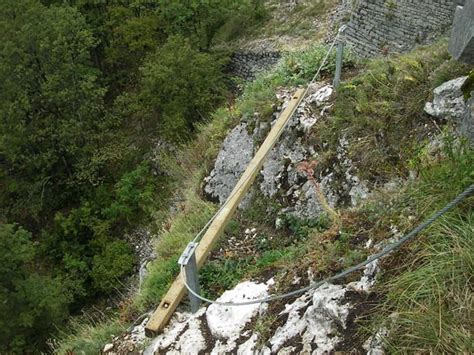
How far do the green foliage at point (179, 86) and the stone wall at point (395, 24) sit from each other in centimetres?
624

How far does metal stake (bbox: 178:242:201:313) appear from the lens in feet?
11.0

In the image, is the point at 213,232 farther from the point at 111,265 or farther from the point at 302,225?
the point at 111,265

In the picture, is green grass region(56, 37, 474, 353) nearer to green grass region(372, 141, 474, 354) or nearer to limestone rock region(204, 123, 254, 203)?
green grass region(372, 141, 474, 354)

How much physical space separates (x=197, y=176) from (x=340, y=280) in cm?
377

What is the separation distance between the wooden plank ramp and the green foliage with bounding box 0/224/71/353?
315 inches

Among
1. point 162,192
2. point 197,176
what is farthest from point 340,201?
point 162,192

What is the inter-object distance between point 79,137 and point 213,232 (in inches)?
469

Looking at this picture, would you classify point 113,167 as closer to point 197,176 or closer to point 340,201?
point 197,176

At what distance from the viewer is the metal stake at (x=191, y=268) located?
337 centimetres

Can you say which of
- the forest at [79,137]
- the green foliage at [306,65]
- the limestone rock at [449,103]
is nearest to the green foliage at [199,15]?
the forest at [79,137]

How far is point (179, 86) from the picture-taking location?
14289mm

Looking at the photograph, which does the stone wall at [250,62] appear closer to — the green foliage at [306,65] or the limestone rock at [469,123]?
the green foliage at [306,65]

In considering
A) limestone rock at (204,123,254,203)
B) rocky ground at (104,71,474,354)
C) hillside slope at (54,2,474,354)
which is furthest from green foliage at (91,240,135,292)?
rocky ground at (104,71,474,354)

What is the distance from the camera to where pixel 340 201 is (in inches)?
175
